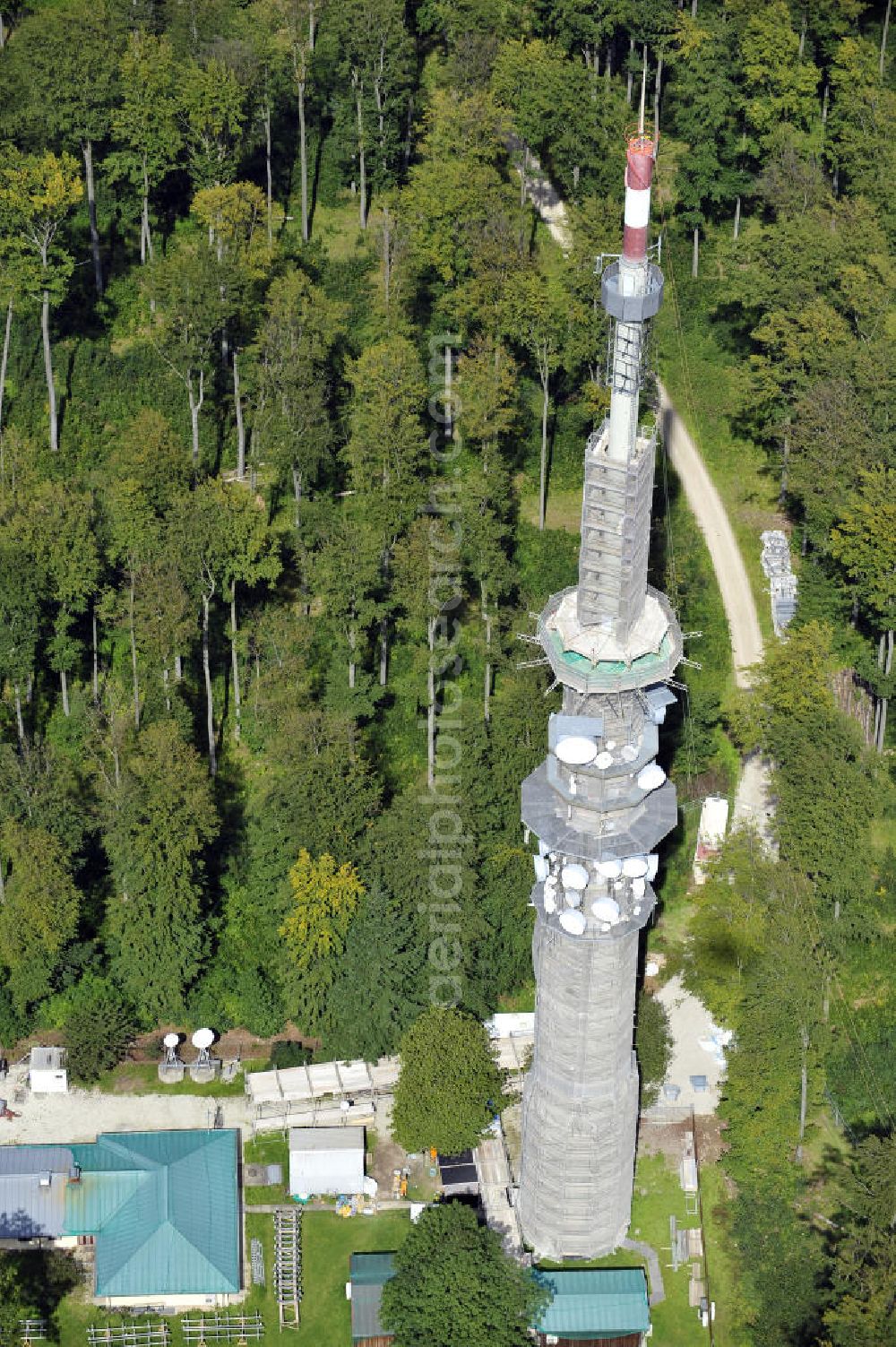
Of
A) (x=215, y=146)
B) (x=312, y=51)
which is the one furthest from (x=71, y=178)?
(x=312, y=51)

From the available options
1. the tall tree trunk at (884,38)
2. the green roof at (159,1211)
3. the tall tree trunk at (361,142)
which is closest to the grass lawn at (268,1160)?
the green roof at (159,1211)

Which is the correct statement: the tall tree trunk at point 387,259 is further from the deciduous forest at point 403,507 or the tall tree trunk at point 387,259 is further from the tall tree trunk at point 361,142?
the tall tree trunk at point 361,142

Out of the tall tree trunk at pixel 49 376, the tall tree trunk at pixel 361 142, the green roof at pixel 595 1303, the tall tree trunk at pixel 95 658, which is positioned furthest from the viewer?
the tall tree trunk at pixel 361 142

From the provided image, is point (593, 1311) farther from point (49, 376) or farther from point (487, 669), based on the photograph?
point (49, 376)

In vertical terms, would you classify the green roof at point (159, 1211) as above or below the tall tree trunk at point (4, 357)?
below

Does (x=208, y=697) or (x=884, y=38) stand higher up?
(x=884, y=38)

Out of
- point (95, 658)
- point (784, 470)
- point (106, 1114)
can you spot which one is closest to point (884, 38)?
point (784, 470)

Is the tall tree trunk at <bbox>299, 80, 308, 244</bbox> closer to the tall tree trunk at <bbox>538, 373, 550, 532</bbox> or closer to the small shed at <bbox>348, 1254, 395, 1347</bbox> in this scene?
the tall tree trunk at <bbox>538, 373, 550, 532</bbox>
